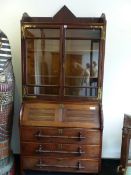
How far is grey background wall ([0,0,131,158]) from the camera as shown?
2.82m

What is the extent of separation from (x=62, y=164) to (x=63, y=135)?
0.34 metres

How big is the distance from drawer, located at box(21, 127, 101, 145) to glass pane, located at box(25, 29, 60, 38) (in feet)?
3.17

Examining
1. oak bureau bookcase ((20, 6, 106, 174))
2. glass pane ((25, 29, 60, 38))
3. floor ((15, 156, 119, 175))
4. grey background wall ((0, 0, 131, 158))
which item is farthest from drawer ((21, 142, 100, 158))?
glass pane ((25, 29, 60, 38))

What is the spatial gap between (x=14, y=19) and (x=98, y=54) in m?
1.10

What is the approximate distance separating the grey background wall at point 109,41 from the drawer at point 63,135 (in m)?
0.53

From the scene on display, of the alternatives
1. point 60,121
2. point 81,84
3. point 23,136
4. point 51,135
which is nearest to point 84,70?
point 81,84

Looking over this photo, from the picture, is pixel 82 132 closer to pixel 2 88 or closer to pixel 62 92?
pixel 62 92

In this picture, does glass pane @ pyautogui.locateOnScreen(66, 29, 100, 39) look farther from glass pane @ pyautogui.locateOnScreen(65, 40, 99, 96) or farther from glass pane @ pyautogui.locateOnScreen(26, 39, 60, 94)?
glass pane @ pyautogui.locateOnScreen(26, 39, 60, 94)

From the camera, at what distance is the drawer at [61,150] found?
8.54 feet

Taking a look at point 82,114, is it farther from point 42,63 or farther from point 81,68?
point 42,63

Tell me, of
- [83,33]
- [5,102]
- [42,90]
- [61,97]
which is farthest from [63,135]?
[83,33]

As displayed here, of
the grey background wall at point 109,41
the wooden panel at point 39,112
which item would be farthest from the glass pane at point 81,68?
the grey background wall at point 109,41

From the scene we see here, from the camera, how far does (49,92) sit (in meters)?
2.69

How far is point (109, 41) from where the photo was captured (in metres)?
2.87
